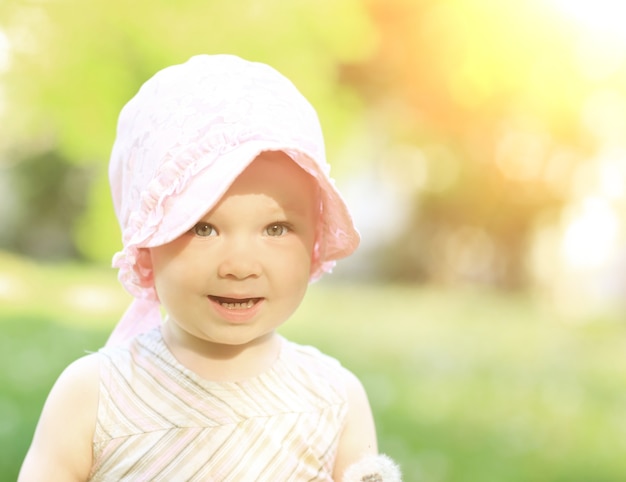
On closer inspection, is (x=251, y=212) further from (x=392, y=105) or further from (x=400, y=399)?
(x=392, y=105)

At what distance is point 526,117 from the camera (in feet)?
38.4

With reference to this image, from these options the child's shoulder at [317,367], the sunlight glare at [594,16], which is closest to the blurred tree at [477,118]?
the sunlight glare at [594,16]

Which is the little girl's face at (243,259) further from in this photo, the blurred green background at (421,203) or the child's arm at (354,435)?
the blurred green background at (421,203)

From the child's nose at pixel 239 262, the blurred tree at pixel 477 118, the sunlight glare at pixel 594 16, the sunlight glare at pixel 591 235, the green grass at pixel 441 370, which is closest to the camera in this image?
the child's nose at pixel 239 262

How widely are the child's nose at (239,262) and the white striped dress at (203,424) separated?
245 mm

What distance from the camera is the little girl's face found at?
1.59m

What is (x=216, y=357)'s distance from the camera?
1735 mm

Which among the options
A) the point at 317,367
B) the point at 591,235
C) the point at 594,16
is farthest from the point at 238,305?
the point at 591,235

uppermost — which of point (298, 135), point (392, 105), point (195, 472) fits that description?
point (392, 105)

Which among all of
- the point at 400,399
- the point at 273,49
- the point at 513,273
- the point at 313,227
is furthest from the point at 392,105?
the point at 313,227

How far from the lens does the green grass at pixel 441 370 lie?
373cm

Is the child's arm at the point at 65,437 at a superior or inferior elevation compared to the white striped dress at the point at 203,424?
inferior

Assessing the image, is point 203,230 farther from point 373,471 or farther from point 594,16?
point 594,16

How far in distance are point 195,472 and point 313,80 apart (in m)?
7.15
